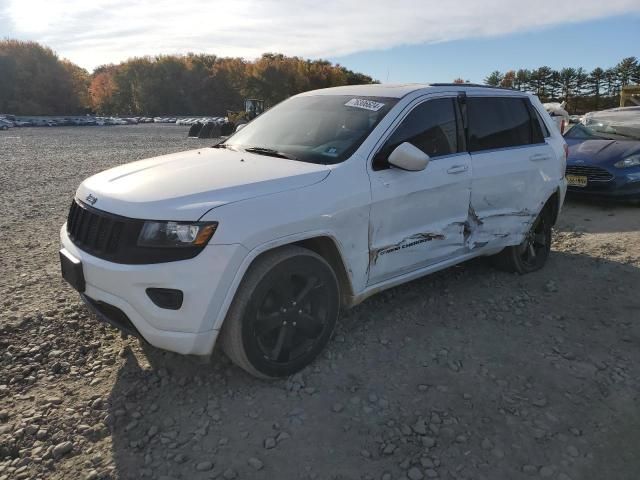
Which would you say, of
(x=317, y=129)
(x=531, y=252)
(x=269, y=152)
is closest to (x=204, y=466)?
(x=269, y=152)

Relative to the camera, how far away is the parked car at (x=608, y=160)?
309 inches

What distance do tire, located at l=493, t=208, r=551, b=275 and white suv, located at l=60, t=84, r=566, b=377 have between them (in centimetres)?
31

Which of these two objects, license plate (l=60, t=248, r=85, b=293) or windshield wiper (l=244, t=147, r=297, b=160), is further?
windshield wiper (l=244, t=147, r=297, b=160)

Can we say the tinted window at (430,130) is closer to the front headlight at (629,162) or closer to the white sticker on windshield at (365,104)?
the white sticker on windshield at (365,104)

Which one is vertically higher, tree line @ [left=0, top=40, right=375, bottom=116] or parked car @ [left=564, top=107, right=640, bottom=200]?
tree line @ [left=0, top=40, right=375, bottom=116]

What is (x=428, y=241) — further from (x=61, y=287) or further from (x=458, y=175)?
(x=61, y=287)

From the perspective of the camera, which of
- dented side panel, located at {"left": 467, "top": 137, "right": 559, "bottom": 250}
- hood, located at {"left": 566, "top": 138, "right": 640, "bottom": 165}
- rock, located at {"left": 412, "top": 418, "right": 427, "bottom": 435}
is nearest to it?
rock, located at {"left": 412, "top": 418, "right": 427, "bottom": 435}

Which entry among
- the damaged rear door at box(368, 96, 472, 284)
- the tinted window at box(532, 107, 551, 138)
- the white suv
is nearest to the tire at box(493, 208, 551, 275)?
the white suv

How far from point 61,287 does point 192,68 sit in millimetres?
110569

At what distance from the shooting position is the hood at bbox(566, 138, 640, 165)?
8055mm

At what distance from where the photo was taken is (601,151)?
329 inches

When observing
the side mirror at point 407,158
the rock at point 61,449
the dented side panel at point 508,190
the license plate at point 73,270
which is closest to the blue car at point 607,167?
the dented side panel at point 508,190

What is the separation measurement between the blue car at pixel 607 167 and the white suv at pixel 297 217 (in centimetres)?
403

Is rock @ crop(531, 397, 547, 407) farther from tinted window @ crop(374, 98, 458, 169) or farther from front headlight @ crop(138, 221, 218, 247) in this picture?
front headlight @ crop(138, 221, 218, 247)
